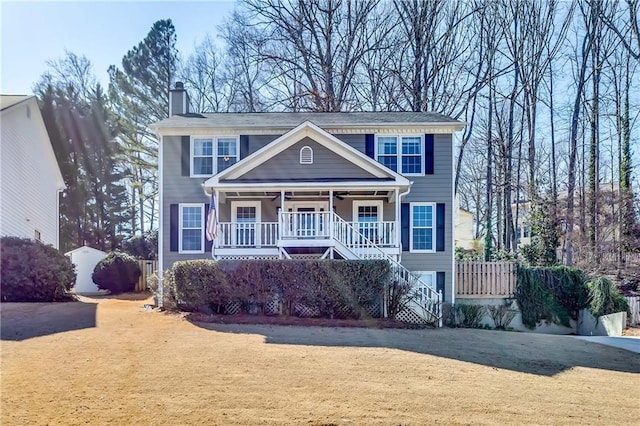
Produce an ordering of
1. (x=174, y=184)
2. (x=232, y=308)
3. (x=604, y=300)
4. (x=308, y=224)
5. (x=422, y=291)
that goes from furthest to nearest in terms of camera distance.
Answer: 1. (x=174, y=184)
2. (x=308, y=224)
3. (x=604, y=300)
4. (x=422, y=291)
5. (x=232, y=308)

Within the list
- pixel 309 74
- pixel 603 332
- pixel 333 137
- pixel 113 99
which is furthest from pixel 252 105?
pixel 603 332

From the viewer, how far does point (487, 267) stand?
15930 mm

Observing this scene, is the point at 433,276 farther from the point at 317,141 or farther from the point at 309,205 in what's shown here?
the point at 317,141

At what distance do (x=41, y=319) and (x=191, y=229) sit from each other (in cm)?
640

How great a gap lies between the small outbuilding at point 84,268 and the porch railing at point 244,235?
1030cm

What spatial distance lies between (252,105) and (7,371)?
2293 centimetres

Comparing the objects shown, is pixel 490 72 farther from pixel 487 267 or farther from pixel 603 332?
pixel 603 332

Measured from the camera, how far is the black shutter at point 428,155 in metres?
16.3

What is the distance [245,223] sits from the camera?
14.5 metres

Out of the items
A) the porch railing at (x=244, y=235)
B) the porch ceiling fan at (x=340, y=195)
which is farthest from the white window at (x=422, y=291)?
the porch railing at (x=244, y=235)

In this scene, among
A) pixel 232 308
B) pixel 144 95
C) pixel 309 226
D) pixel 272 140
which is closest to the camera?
pixel 232 308

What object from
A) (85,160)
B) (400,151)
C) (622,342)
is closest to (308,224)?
(400,151)

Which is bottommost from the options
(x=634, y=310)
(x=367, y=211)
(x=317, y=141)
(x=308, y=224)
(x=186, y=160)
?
(x=634, y=310)

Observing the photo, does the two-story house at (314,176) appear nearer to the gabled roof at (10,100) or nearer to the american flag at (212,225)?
the american flag at (212,225)
